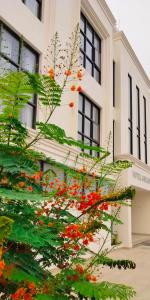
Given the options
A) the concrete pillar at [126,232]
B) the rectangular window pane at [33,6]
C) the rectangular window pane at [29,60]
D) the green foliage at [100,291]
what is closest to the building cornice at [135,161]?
the concrete pillar at [126,232]

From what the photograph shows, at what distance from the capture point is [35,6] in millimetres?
11031

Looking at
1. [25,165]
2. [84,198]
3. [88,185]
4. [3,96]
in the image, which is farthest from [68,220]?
[3,96]

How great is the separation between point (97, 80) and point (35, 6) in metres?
5.59

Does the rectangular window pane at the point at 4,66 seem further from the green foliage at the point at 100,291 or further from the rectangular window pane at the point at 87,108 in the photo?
the rectangular window pane at the point at 87,108

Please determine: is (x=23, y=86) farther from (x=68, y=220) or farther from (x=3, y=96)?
(x=68, y=220)

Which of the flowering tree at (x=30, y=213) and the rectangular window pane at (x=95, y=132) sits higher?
the rectangular window pane at (x=95, y=132)

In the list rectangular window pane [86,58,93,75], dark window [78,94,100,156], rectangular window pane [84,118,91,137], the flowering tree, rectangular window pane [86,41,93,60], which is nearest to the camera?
the flowering tree

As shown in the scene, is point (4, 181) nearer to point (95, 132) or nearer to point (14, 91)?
point (14, 91)

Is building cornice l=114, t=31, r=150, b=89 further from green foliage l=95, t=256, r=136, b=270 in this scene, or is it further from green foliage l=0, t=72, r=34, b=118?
green foliage l=0, t=72, r=34, b=118

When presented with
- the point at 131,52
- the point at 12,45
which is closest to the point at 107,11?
the point at 131,52

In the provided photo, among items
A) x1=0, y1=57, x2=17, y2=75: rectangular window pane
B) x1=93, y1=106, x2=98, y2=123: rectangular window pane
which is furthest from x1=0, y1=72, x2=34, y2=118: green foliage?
x1=93, y1=106, x2=98, y2=123: rectangular window pane

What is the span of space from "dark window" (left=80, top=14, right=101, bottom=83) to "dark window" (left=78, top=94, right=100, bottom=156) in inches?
61.3

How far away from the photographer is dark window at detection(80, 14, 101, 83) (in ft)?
47.3

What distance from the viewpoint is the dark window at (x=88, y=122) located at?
44.9ft
